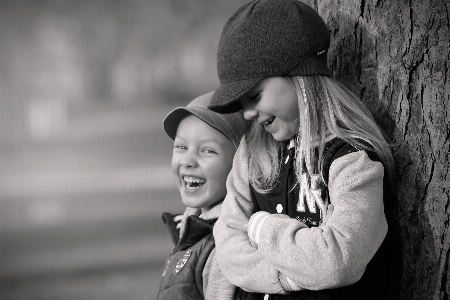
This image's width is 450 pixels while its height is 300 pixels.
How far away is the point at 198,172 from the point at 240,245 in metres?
0.43

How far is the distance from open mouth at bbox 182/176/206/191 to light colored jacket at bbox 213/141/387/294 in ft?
1.45

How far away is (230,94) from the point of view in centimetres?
131

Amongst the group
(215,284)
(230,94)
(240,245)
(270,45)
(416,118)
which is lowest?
(215,284)

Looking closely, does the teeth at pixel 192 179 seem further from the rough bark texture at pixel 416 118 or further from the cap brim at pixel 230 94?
the rough bark texture at pixel 416 118

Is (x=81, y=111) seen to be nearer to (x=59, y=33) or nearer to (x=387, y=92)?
(x=59, y=33)

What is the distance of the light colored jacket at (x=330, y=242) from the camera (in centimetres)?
111

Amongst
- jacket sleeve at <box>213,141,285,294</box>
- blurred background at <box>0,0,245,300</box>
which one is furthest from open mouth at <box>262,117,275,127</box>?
blurred background at <box>0,0,245,300</box>

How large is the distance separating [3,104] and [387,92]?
2.31m

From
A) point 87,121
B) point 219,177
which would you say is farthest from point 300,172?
point 87,121

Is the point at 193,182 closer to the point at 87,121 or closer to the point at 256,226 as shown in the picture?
the point at 256,226

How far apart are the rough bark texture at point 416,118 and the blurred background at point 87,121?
1725 millimetres

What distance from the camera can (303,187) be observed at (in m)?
1.30

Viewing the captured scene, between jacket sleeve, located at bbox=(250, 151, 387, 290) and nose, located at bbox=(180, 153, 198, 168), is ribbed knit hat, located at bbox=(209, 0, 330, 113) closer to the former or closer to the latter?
jacket sleeve, located at bbox=(250, 151, 387, 290)

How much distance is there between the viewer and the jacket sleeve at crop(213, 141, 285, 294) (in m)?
1.23
